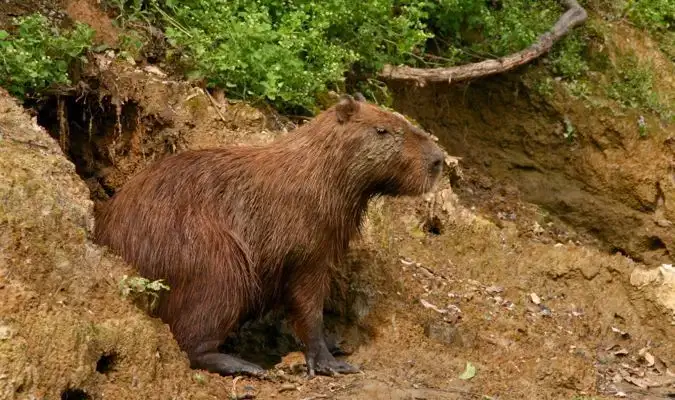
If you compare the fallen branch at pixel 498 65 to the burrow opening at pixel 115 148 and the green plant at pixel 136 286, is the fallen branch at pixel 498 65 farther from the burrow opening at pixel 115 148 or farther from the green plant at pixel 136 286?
the green plant at pixel 136 286

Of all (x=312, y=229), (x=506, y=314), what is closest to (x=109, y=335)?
(x=312, y=229)

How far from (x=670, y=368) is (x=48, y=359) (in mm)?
4720

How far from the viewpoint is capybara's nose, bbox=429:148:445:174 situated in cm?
640

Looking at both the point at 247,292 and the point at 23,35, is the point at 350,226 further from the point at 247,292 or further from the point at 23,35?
the point at 23,35

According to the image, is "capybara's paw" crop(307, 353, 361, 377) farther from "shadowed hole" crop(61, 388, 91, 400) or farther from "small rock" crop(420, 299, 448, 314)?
"shadowed hole" crop(61, 388, 91, 400)

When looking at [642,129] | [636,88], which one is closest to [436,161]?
[642,129]

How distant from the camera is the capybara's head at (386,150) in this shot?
6211mm

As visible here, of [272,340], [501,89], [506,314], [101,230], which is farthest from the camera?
[501,89]

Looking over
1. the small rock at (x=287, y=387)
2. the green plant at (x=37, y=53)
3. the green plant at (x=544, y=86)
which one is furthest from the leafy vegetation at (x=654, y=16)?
the small rock at (x=287, y=387)

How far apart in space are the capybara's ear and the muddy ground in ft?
3.65

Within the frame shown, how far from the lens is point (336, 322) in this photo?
270 inches

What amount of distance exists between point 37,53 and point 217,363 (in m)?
2.19

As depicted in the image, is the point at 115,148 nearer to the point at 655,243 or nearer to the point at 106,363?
the point at 106,363

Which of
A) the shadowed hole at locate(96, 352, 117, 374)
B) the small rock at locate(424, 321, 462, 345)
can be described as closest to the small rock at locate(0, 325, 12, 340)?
the shadowed hole at locate(96, 352, 117, 374)
